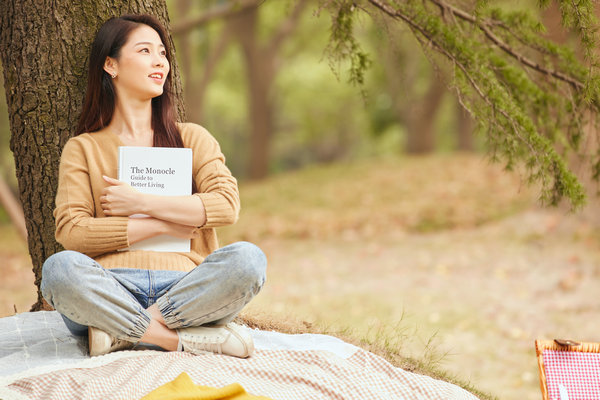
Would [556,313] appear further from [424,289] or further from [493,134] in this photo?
[493,134]

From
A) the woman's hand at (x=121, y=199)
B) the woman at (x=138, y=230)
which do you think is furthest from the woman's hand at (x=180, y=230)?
the woman's hand at (x=121, y=199)

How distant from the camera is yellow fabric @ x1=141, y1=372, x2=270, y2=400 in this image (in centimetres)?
209

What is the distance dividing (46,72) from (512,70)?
2.38m

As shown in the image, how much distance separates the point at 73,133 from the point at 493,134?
2.04 metres

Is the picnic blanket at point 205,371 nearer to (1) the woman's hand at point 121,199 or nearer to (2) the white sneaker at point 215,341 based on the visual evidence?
(2) the white sneaker at point 215,341

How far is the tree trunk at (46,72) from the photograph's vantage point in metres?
3.03

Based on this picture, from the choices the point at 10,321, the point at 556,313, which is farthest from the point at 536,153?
the point at 556,313

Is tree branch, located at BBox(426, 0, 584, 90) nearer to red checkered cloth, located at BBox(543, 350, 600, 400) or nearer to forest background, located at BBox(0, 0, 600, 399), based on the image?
forest background, located at BBox(0, 0, 600, 399)

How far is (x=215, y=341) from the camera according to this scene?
8.49ft

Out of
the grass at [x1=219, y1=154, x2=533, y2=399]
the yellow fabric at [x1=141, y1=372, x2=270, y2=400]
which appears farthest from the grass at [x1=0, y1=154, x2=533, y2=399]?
the yellow fabric at [x1=141, y1=372, x2=270, y2=400]

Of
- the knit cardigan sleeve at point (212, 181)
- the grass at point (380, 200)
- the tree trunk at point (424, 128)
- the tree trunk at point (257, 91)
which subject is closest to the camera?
the knit cardigan sleeve at point (212, 181)

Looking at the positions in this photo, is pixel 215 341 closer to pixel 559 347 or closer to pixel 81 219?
pixel 81 219

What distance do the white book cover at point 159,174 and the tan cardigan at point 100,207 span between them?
0.14 ft

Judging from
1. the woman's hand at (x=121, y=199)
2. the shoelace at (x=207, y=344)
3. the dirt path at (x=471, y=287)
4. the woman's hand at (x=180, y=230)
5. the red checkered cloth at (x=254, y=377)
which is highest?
the woman's hand at (x=121, y=199)
